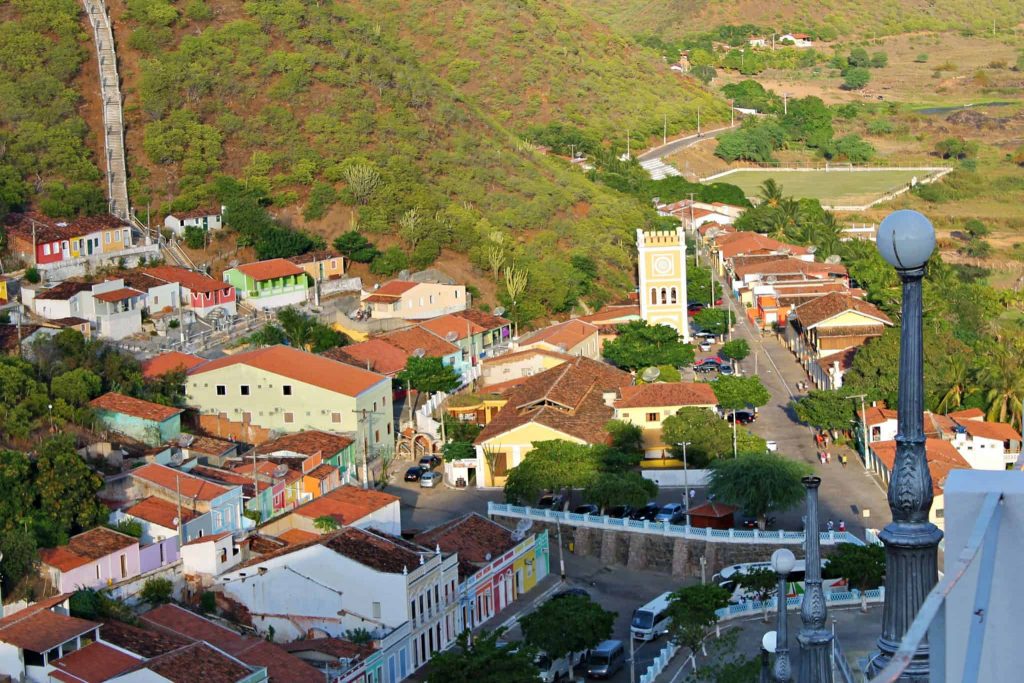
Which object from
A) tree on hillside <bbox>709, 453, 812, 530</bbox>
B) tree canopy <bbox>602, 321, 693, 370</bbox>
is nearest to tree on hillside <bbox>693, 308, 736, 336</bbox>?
tree canopy <bbox>602, 321, 693, 370</bbox>

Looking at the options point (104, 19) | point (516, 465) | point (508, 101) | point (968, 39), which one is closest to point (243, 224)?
point (104, 19)

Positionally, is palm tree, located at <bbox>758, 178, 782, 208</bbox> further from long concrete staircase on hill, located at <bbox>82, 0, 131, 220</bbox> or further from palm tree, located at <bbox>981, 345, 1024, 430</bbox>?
palm tree, located at <bbox>981, 345, 1024, 430</bbox>

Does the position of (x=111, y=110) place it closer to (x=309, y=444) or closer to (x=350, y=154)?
(x=350, y=154)

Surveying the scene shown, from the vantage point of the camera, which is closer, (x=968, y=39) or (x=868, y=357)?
(x=868, y=357)

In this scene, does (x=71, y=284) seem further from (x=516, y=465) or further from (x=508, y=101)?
(x=508, y=101)

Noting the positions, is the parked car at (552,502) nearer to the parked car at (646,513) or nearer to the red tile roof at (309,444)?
the parked car at (646,513)

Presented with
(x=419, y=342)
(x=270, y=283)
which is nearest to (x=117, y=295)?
(x=270, y=283)

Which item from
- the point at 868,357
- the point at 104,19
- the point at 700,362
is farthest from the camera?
the point at 104,19

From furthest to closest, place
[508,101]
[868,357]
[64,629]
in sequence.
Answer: [508,101]
[868,357]
[64,629]
